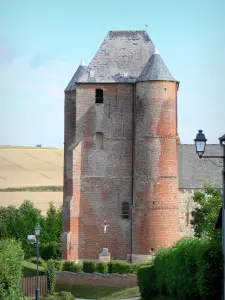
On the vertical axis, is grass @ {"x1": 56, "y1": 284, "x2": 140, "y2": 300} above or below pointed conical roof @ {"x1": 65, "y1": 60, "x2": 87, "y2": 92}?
below

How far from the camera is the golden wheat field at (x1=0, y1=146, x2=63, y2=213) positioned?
104625mm

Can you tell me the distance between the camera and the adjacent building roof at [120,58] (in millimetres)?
64625

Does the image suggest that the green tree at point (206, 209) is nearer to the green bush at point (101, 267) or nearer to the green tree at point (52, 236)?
the green bush at point (101, 267)

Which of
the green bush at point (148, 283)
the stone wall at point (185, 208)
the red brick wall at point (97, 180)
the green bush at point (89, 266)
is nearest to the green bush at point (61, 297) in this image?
the green bush at point (148, 283)

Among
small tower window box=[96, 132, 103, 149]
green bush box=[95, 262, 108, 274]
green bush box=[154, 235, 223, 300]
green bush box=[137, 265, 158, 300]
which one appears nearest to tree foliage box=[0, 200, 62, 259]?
small tower window box=[96, 132, 103, 149]

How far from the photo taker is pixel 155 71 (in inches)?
2473

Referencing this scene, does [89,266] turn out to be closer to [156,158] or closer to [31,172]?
[156,158]

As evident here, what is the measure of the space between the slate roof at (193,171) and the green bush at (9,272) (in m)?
25.9

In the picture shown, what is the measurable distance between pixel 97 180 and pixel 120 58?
26.9 feet

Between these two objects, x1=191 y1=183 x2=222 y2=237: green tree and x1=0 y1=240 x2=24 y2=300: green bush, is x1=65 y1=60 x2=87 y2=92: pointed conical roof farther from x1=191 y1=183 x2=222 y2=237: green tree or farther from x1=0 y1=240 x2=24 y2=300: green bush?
x1=0 y1=240 x2=24 y2=300: green bush

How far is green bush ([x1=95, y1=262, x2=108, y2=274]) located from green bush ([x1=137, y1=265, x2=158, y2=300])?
15600mm

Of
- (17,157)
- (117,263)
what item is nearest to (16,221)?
(117,263)

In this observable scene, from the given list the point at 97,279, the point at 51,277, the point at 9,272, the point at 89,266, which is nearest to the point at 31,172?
the point at 89,266

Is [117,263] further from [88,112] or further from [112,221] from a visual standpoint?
[88,112]
